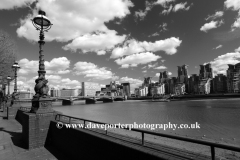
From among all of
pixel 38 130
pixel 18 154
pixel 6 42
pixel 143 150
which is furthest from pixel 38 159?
pixel 6 42

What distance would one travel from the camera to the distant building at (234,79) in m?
149

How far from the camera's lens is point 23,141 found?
9.73 meters

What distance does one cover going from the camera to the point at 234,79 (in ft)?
496

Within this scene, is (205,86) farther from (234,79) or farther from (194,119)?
(194,119)

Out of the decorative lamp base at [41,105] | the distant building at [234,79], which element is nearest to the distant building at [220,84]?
the distant building at [234,79]

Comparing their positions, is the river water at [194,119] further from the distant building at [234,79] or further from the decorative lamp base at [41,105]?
the distant building at [234,79]

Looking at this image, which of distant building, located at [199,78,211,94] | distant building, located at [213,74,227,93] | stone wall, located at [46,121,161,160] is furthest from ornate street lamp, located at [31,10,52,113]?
distant building, located at [199,78,211,94]

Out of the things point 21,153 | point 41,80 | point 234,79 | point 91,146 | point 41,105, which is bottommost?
point 21,153

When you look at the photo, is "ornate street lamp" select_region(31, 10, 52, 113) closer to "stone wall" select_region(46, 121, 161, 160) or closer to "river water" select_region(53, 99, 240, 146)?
"stone wall" select_region(46, 121, 161, 160)

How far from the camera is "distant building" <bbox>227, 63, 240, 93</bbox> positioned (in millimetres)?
148875

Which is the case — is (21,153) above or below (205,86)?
below

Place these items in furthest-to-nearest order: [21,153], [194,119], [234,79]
A: 1. [234,79]
2. [194,119]
3. [21,153]

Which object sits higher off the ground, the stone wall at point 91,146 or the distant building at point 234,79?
the distant building at point 234,79

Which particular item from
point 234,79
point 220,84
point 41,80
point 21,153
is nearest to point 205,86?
point 220,84
